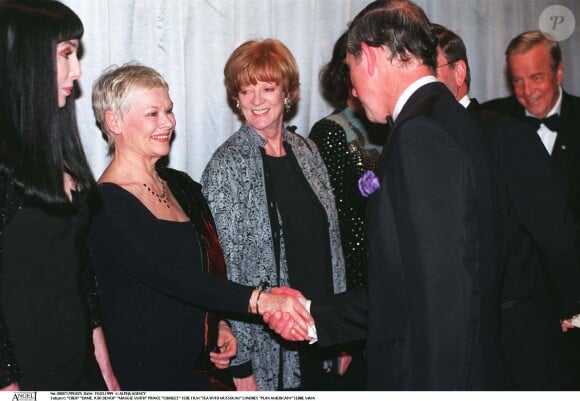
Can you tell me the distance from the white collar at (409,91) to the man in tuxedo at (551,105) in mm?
1911

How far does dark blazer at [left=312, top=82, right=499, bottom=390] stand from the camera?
1483 millimetres

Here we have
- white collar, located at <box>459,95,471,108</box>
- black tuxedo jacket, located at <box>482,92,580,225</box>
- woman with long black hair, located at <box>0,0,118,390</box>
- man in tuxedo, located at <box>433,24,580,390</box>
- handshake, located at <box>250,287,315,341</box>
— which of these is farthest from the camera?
black tuxedo jacket, located at <box>482,92,580,225</box>

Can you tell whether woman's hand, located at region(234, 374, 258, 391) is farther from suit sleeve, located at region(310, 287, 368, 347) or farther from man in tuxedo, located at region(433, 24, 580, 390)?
man in tuxedo, located at region(433, 24, 580, 390)

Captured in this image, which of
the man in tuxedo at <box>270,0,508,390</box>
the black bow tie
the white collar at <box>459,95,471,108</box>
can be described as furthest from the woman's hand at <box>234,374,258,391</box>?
the black bow tie

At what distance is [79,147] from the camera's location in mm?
2141

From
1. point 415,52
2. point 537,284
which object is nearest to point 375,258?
point 415,52

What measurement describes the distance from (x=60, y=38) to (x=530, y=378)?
1.83 m

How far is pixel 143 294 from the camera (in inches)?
90.7

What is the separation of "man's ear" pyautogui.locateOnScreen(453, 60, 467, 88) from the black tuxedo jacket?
120 centimetres

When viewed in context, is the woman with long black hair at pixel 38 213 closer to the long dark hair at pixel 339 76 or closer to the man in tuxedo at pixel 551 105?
the long dark hair at pixel 339 76

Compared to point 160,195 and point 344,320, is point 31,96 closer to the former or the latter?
point 160,195

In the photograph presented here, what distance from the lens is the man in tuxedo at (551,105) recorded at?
11.1ft

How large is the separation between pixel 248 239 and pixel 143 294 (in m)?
0.53

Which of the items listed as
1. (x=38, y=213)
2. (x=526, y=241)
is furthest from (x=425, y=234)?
(x=38, y=213)
